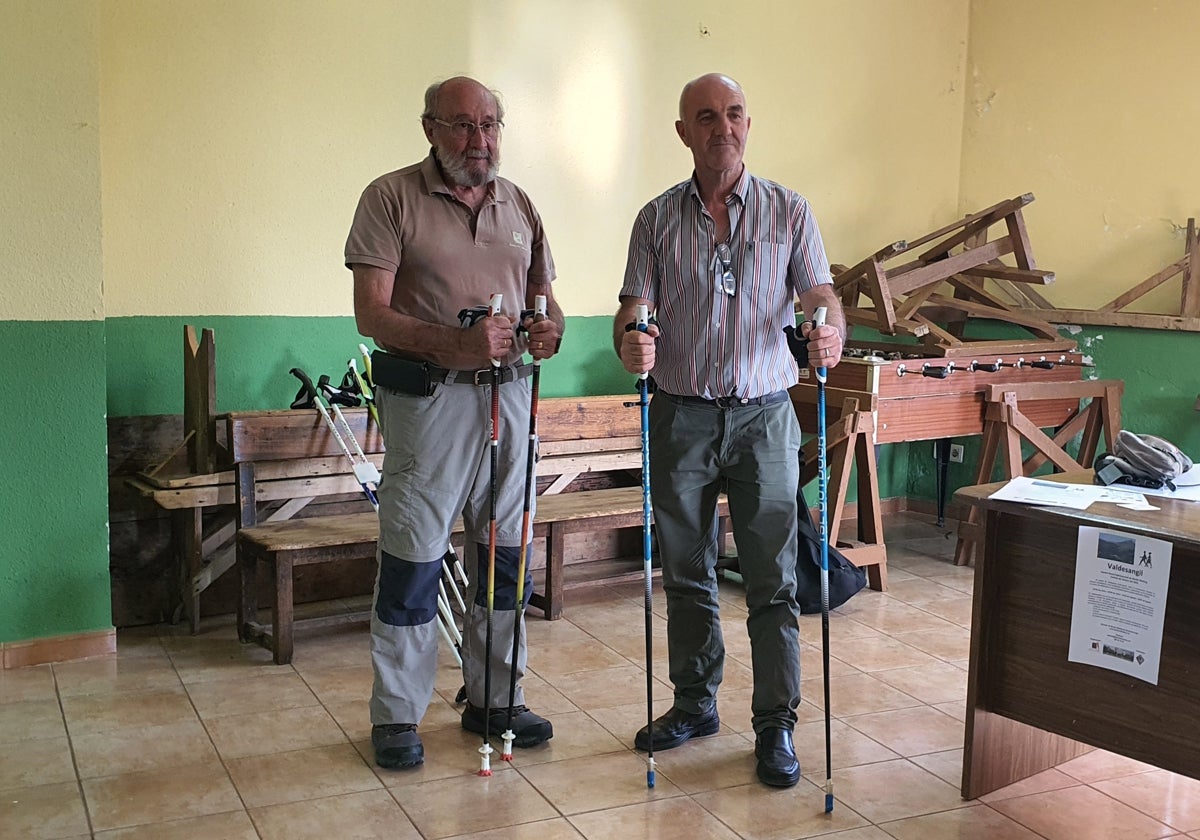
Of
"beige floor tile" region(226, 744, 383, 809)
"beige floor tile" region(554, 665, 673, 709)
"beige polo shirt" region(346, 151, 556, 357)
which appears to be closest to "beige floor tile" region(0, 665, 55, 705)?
"beige floor tile" region(226, 744, 383, 809)

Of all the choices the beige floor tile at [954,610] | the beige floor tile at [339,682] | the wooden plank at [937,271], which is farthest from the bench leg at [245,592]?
the wooden plank at [937,271]

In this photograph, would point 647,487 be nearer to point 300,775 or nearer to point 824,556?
point 824,556

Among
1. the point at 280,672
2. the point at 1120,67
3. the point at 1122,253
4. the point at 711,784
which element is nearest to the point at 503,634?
the point at 711,784

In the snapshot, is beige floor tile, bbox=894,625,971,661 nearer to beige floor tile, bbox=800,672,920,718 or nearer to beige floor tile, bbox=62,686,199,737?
beige floor tile, bbox=800,672,920,718

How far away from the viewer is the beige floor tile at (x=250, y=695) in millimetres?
3623

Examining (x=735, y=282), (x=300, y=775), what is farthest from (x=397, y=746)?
(x=735, y=282)

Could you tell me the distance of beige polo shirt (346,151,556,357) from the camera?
310 cm

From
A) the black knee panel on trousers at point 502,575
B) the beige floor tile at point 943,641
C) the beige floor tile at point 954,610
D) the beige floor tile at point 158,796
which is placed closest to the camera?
the beige floor tile at point 158,796

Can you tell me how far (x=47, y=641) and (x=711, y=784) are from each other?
226 cm

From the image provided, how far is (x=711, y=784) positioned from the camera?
3.13 m

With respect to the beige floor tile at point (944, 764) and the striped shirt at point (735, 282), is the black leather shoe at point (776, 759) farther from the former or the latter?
the striped shirt at point (735, 282)

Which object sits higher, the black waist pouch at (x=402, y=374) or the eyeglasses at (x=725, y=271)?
the eyeglasses at (x=725, y=271)

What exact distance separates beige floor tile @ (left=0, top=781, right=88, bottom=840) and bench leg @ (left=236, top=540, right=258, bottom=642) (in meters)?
1.16

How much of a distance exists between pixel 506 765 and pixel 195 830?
0.80 meters
